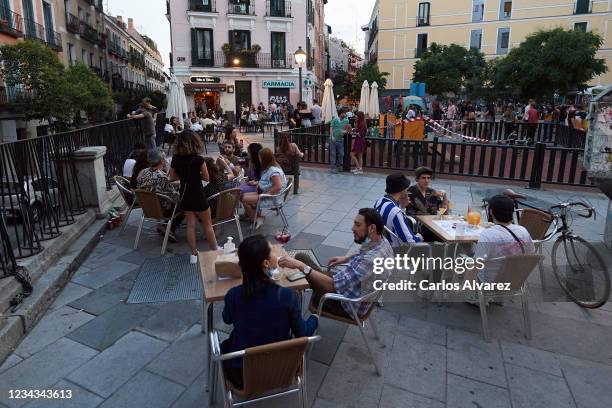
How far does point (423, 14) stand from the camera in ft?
125

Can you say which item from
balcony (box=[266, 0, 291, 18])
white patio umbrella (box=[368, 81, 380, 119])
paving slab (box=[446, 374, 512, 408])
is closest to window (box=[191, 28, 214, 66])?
balcony (box=[266, 0, 291, 18])

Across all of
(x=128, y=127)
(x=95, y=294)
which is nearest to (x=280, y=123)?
(x=128, y=127)

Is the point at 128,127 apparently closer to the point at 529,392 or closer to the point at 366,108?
the point at 529,392

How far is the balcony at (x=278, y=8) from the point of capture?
29172mm

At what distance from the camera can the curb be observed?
3210mm

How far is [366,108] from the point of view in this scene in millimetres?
16859

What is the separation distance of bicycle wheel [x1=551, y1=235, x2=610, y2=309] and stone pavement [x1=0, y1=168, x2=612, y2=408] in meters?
0.16

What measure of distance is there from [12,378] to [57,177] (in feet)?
10.1

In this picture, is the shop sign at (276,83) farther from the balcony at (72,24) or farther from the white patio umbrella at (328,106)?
the white patio umbrella at (328,106)

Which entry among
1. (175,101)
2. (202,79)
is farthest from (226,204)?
(202,79)

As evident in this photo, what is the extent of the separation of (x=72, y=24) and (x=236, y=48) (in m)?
10.2

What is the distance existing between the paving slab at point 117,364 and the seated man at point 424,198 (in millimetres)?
2941

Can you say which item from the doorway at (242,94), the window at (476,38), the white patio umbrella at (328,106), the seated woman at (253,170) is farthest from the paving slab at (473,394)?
the window at (476,38)

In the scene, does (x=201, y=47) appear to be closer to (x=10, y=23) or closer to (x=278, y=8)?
(x=278, y=8)
